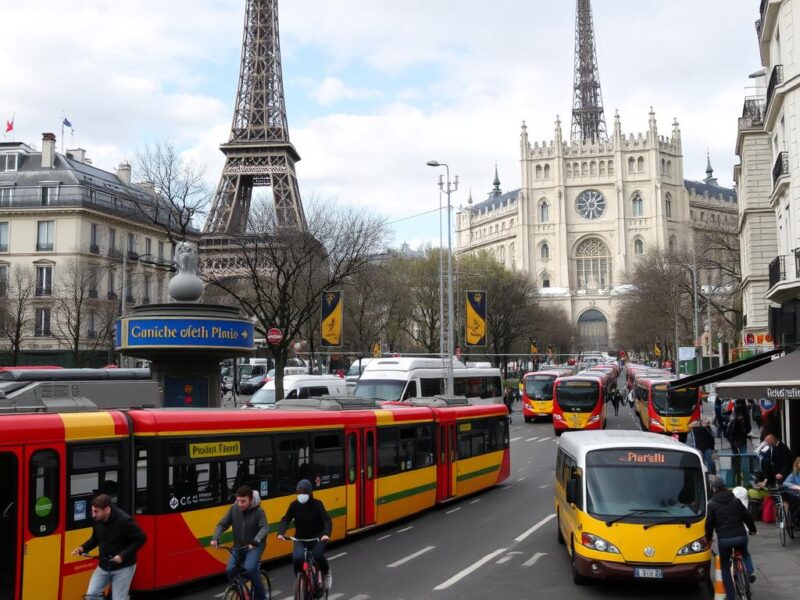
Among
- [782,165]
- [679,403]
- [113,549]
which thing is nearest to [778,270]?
[782,165]

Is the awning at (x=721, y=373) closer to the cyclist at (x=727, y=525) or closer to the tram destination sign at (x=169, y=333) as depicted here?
the cyclist at (x=727, y=525)

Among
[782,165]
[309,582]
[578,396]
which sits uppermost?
[782,165]

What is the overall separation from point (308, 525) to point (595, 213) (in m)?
135

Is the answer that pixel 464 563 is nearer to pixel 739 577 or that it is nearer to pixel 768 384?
pixel 739 577

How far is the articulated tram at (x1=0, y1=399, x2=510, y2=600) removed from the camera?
8.96 metres

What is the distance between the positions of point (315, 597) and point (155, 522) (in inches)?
90.5

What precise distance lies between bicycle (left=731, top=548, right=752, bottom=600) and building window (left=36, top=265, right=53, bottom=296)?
5135 centimetres

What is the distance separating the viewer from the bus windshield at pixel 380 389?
3016 cm

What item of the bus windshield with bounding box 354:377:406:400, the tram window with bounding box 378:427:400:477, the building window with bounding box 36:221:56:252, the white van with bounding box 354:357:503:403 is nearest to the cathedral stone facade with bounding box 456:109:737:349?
the building window with bounding box 36:221:56:252

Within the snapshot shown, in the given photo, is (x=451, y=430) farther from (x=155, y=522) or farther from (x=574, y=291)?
(x=574, y=291)

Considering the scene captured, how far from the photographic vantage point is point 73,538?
369 inches

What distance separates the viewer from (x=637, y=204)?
138 meters

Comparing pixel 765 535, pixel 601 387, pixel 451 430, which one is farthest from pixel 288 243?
pixel 765 535

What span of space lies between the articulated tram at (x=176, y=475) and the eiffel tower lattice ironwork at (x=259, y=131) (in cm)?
6150
